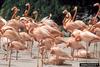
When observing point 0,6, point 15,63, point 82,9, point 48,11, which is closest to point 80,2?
point 82,9

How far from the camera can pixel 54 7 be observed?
17.3 m

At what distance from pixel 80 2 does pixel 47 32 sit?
8.30 metres

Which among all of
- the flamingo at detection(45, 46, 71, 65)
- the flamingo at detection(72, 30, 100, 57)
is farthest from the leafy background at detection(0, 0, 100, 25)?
the flamingo at detection(45, 46, 71, 65)

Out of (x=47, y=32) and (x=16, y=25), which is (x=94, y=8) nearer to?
(x=16, y=25)

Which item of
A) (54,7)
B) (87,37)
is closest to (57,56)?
(87,37)

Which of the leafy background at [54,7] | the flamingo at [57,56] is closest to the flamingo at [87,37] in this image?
the flamingo at [57,56]

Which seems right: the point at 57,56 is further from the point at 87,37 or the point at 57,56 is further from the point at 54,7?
the point at 54,7

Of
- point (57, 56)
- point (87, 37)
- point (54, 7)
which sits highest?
point (54, 7)

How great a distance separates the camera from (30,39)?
10898 mm

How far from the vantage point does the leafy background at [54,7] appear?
56.2 feet

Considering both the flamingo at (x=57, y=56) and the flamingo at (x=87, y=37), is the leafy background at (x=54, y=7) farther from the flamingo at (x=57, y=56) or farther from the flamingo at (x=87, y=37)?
the flamingo at (x=57, y=56)

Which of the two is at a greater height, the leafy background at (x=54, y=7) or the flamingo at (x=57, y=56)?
the leafy background at (x=54, y=7)

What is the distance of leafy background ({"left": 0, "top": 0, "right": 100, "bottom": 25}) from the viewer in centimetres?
1712

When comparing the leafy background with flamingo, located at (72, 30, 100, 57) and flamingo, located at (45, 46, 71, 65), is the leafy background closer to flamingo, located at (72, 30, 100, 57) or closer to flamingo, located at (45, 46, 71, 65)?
flamingo, located at (72, 30, 100, 57)
